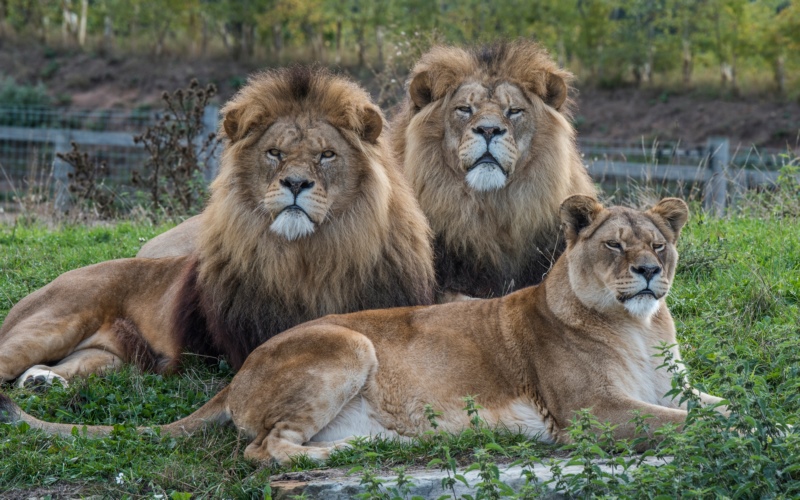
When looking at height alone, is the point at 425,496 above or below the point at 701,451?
below

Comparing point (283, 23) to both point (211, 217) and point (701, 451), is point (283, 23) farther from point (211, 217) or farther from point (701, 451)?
point (701, 451)

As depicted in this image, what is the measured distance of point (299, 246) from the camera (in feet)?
17.9

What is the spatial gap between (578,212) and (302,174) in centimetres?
133

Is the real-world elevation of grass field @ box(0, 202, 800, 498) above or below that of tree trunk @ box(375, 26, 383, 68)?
above

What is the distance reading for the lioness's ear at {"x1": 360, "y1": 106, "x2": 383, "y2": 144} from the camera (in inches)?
219

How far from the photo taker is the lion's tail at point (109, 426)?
4.71m

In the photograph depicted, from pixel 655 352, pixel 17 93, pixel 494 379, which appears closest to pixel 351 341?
pixel 494 379

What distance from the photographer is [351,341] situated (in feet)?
15.7

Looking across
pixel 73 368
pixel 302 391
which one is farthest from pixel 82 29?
pixel 302 391

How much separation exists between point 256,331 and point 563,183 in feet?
6.53

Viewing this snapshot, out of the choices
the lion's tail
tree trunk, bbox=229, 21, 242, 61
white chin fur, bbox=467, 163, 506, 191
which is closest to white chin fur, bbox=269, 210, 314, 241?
the lion's tail

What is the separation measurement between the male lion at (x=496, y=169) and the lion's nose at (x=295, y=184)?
1174 mm

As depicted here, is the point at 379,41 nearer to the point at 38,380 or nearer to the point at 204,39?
the point at 204,39

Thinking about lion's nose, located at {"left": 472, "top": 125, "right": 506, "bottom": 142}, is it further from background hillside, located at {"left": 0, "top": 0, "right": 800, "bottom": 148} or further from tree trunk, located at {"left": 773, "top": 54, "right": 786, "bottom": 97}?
tree trunk, located at {"left": 773, "top": 54, "right": 786, "bottom": 97}
